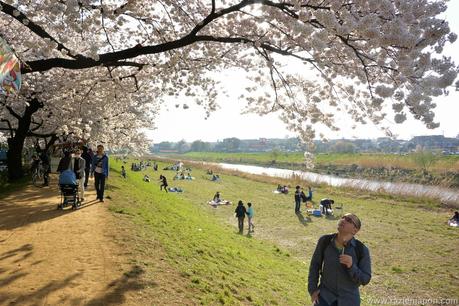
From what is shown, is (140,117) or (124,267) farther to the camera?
(140,117)

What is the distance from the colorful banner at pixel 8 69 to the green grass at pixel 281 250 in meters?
5.10

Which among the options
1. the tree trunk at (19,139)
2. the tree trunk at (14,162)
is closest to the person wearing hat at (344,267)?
the tree trunk at (19,139)

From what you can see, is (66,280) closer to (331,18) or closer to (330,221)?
(331,18)

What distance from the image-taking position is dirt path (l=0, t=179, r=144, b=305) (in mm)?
6074

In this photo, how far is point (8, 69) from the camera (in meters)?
6.66

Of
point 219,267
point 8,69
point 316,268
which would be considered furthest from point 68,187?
point 316,268

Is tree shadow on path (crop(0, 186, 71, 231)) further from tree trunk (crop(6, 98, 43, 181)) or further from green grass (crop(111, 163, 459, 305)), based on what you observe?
tree trunk (crop(6, 98, 43, 181))

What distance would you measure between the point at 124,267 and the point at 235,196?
2750 centimetres

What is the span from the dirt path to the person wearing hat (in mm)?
3393

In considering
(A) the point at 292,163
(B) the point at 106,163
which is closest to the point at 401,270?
(B) the point at 106,163

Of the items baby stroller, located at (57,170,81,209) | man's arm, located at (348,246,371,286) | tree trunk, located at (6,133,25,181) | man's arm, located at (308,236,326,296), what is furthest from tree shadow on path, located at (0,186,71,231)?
man's arm, located at (348,246,371,286)

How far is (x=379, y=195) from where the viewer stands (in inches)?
1406

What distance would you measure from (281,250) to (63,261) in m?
10.1

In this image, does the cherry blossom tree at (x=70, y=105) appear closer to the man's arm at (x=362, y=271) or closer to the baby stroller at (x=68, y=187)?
the baby stroller at (x=68, y=187)
